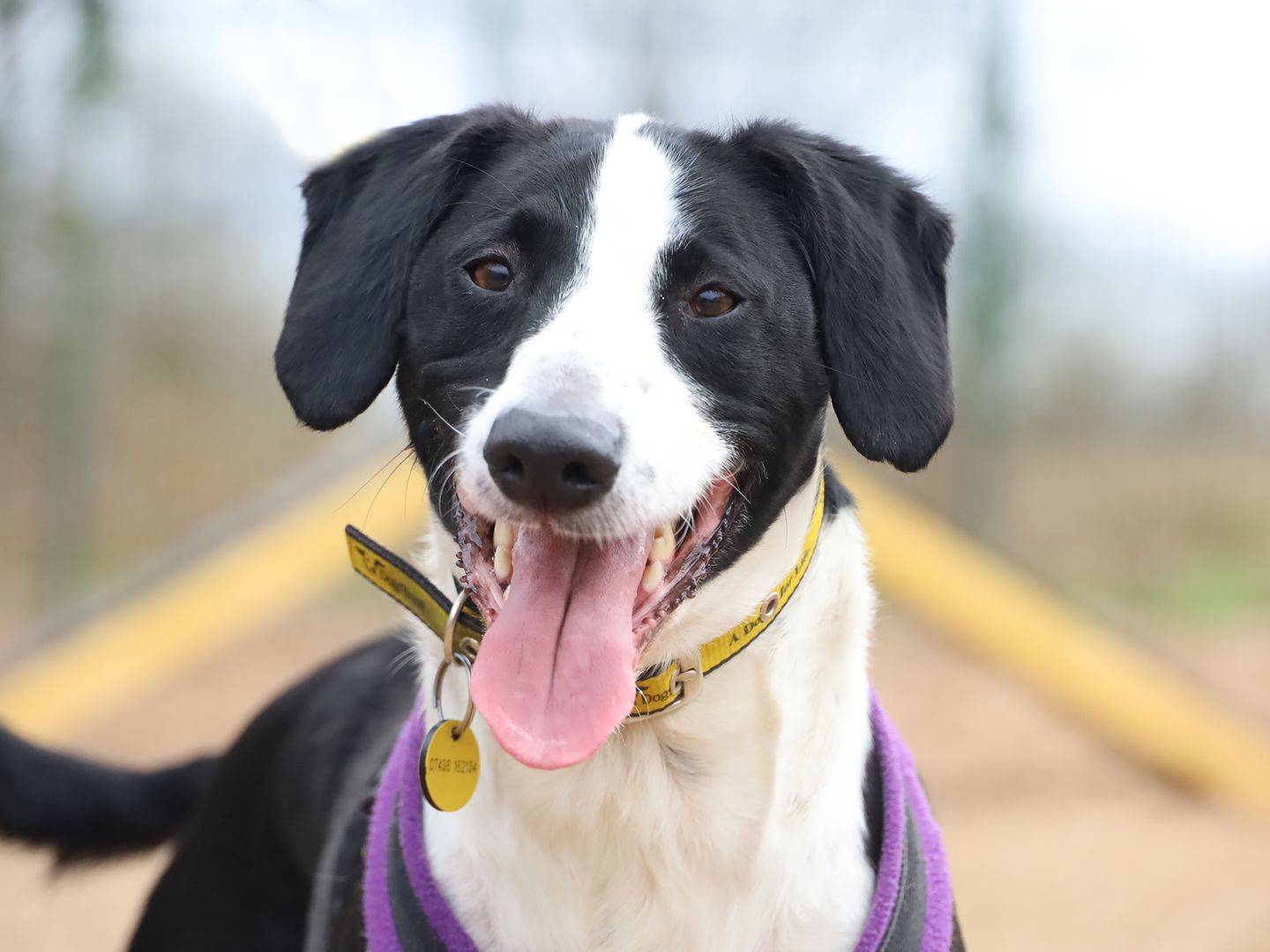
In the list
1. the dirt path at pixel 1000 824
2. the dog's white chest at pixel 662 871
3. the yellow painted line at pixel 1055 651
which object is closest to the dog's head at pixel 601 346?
the dog's white chest at pixel 662 871

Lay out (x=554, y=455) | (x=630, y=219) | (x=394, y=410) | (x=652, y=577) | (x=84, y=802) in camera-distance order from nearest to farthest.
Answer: (x=554, y=455) → (x=652, y=577) → (x=630, y=219) → (x=84, y=802) → (x=394, y=410)

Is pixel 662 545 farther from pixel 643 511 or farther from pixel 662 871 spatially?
pixel 662 871

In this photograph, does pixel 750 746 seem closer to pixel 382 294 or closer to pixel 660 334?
pixel 660 334

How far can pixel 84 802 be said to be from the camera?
269 centimetres

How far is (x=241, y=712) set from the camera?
6180 millimetres

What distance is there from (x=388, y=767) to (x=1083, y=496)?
5.80 m

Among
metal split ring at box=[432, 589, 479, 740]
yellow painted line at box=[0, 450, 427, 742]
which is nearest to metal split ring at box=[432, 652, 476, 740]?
metal split ring at box=[432, 589, 479, 740]

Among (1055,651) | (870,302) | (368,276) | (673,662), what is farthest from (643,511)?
(1055,651)

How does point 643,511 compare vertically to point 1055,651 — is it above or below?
above

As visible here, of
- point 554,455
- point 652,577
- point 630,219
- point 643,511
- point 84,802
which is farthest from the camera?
point 84,802

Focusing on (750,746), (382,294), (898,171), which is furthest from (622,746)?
(898,171)

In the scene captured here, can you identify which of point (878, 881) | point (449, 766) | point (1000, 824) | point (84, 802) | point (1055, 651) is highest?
point (449, 766)

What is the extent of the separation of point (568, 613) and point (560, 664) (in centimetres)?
8

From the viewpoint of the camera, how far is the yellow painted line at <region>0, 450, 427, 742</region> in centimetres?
515
